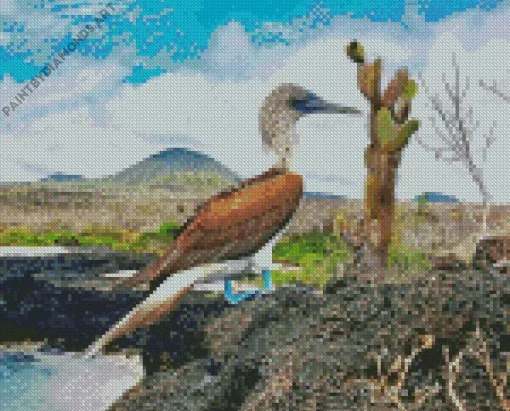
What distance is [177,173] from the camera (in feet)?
104

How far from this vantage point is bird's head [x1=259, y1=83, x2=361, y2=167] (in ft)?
23.2

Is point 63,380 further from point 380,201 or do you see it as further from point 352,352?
point 380,201

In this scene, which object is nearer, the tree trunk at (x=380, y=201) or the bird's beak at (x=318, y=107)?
the bird's beak at (x=318, y=107)

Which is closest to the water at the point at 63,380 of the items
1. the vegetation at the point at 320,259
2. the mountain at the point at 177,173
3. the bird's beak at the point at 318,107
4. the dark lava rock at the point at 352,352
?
the dark lava rock at the point at 352,352

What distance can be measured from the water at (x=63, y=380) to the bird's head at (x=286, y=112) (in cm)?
210

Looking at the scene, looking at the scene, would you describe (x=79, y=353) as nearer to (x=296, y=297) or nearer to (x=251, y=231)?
(x=296, y=297)

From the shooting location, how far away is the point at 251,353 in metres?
6.09

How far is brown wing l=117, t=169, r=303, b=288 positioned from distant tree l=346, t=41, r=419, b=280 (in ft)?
9.58

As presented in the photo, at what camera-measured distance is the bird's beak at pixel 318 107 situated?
24.1ft

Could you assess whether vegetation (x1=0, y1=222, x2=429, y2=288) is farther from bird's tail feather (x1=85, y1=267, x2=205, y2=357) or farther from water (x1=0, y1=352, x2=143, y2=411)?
water (x1=0, y1=352, x2=143, y2=411)

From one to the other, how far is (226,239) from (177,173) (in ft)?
82.8

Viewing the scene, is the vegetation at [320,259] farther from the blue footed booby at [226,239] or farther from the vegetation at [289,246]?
the blue footed booby at [226,239]

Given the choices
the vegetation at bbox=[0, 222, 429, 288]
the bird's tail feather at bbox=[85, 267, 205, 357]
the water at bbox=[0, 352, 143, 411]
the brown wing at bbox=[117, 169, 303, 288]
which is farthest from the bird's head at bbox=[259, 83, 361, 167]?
the water at bbox=[0, 352, 143, 411]

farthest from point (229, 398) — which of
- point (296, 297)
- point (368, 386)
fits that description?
point (296, 297)
